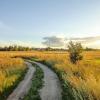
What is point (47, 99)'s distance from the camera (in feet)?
49.1

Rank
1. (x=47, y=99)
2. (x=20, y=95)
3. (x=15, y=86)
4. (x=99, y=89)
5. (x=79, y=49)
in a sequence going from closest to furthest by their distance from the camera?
1. (x=99, y=89)
2. (x=47, y=99)
3. (x=20, y=95)
4. (x=15, y=86)
5. (x=79, y=49)

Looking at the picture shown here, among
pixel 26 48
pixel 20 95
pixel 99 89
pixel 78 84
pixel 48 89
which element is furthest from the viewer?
pixel 26 48

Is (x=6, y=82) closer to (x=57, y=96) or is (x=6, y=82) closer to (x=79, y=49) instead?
(x=57, y=96)

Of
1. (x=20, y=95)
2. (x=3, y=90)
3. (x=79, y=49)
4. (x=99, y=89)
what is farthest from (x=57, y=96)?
(x=79, y=49)

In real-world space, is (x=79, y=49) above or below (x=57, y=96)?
above

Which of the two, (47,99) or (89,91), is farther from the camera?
(47,99)

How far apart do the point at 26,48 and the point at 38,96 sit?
17679 cm

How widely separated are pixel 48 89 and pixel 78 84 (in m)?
4.85

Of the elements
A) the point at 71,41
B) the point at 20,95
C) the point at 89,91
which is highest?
the point at 71,41

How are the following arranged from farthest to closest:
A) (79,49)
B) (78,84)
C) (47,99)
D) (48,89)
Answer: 1. (79,49)
2. (48,89)
3. (47,99)
4. (78,84)

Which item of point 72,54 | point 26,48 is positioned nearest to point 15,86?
point 72,54

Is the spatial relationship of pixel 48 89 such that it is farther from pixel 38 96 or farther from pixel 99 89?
pixel 99 89

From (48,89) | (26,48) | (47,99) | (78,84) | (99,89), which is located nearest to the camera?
(99,89)

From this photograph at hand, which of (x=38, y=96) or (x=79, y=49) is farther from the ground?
(x=79, y=49)
